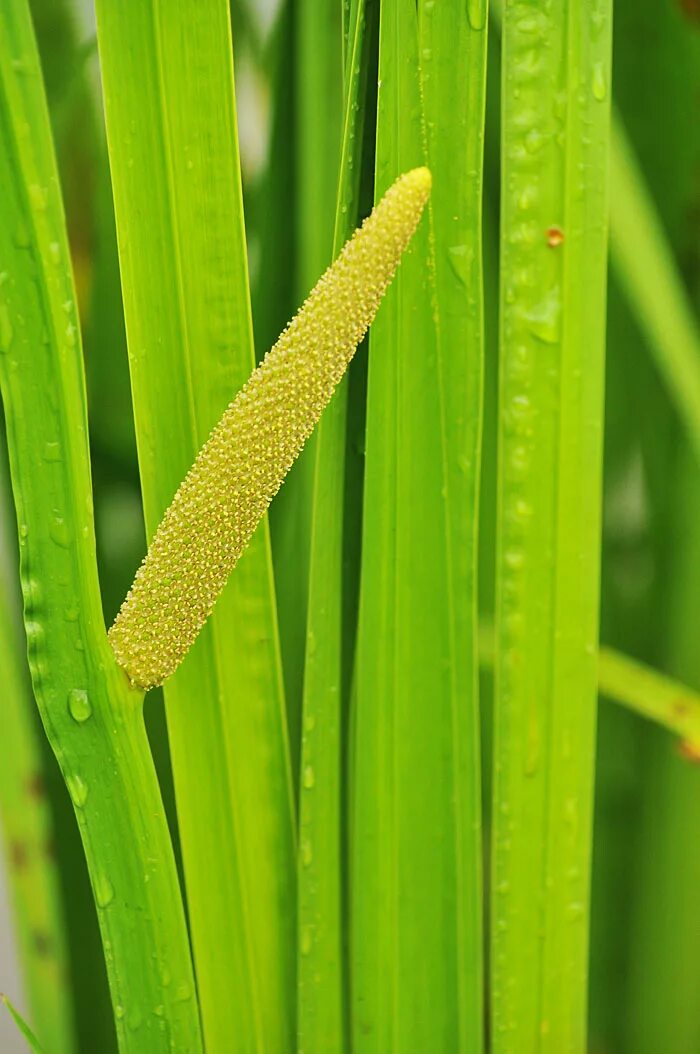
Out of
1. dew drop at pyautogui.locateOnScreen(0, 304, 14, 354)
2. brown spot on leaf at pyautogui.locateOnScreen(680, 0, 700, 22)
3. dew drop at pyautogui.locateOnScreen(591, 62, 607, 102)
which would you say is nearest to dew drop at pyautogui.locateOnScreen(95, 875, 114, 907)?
dew drop at pyautogui.locateOnScreen(0, 304, 14, 354)

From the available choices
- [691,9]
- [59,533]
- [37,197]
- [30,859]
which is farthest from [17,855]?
[691,9]

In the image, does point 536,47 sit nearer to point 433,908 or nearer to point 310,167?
point 310,167

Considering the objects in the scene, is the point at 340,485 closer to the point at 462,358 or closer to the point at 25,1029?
the point at 462,358

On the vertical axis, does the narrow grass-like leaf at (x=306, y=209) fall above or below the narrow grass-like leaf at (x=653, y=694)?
above

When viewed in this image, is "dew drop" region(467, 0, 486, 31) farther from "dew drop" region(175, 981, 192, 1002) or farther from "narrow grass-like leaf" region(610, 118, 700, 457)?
"dew drop" region(175, 981, 192, 1002)

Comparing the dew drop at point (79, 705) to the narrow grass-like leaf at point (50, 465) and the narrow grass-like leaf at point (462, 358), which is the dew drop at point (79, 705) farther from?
the narrow grass-like leaf at point (462, 358)

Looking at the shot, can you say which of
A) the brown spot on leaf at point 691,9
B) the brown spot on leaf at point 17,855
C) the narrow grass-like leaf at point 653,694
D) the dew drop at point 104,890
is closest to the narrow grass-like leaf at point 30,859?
the brown spot on leaf at point 17,855
